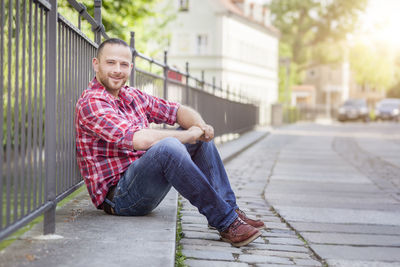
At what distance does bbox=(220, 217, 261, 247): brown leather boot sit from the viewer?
3.89 meters

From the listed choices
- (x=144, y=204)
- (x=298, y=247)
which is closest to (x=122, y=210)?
(x=144, y=204)

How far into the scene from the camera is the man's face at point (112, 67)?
400 centimetres

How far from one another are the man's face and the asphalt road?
1.68 m

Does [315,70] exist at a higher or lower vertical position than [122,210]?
higher

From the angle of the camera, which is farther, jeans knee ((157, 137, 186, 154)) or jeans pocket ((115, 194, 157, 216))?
jeans pocket ((115, 194, 157, 216))

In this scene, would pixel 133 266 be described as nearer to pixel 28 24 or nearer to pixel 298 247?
pixel 28 24

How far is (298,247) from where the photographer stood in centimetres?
412

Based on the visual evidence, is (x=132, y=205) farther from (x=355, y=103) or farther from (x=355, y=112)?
(x=355, y=103)

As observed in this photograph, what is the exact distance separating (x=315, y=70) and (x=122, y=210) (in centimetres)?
7989

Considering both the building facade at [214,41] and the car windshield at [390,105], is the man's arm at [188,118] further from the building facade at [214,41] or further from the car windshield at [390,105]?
the car windshield at [390,105]

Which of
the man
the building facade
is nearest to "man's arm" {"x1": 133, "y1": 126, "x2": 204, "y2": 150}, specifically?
the man

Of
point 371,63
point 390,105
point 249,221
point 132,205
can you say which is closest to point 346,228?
point 249,221

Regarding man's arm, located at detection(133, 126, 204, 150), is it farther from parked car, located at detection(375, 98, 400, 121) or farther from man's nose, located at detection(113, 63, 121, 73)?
parked car, located at detection(375, 98, 400, 121)

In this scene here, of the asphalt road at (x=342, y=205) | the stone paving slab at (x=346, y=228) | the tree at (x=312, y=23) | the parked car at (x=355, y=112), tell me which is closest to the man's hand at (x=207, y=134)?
the asphalt road at (x=342, y=205)
